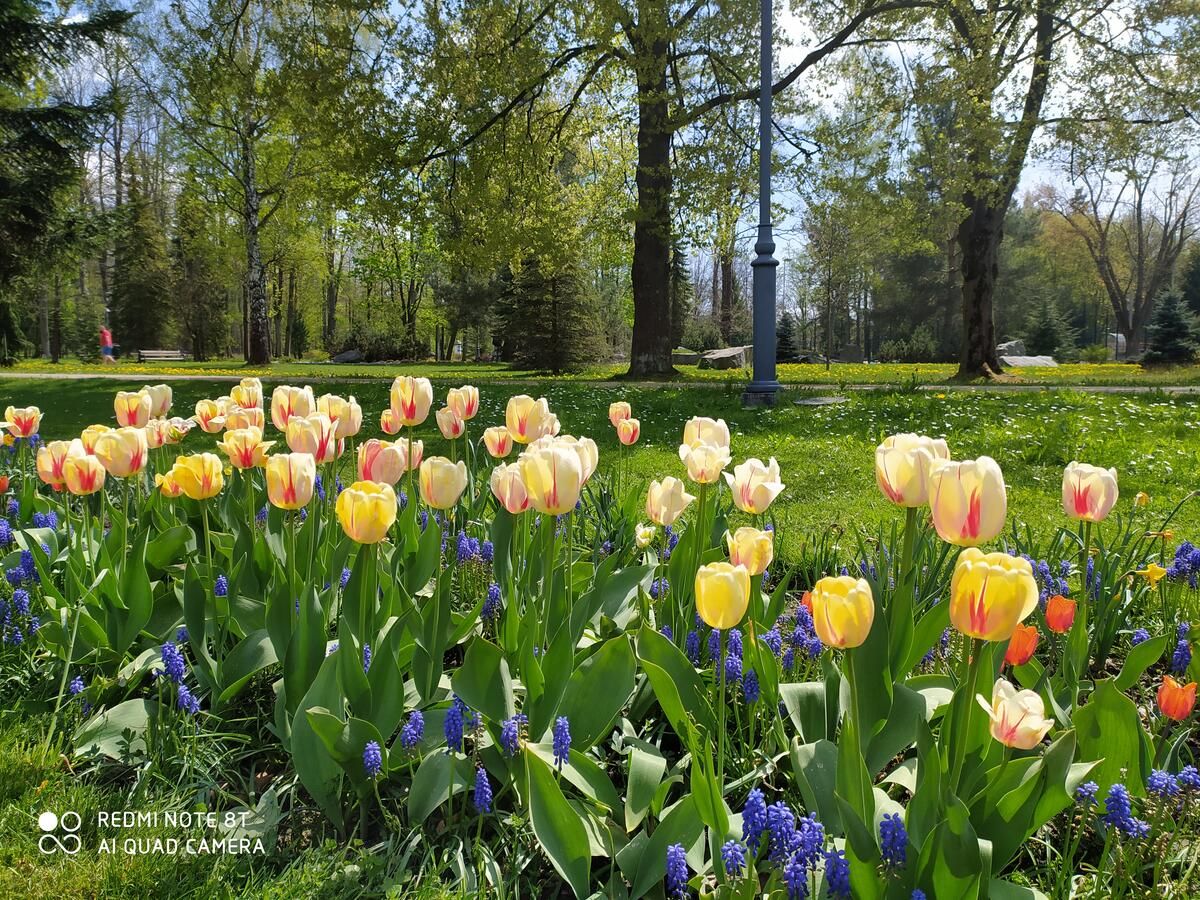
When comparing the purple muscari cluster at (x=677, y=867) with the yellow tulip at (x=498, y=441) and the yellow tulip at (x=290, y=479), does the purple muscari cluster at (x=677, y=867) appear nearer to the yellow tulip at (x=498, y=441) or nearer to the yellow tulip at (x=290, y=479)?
the yellow tulip at (x=290, y=479)

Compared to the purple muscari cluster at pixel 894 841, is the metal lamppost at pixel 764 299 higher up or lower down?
higher up

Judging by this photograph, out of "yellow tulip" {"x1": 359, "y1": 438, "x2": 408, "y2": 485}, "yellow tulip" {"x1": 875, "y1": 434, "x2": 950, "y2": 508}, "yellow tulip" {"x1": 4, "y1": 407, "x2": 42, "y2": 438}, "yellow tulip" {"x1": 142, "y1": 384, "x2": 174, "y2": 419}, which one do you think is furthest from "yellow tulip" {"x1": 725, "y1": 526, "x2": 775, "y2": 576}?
"yellow tulip" {"x1": 4, "y1": 407, "x2": 42, "y2": 438}

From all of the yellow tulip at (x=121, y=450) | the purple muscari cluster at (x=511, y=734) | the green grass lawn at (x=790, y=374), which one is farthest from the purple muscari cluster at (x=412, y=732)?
the green grass lawn at (x=790, y=374)

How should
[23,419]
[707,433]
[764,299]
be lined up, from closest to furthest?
[707,433]
[23,419]
[764,299]

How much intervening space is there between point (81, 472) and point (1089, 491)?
2.48 m

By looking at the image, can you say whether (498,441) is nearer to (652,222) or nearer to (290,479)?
(290,479)

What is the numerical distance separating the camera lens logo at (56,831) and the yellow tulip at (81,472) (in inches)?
33.1

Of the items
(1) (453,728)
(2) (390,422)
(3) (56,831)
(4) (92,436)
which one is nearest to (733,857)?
(1) (453,728)

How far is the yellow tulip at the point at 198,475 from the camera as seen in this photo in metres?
1.96

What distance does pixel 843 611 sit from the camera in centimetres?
109

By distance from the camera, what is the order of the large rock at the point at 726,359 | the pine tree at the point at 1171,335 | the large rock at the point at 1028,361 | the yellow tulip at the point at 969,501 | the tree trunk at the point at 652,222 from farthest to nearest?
the large rock at the point at 1028,361
the large rock at the point at 726,359
the pine tree at the point at 1171,335
the tree trunk at the point at 652,222
the yellow tulip at the point at 969,501

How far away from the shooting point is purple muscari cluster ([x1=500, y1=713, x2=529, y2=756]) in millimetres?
1464

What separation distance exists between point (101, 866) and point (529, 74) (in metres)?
12.1

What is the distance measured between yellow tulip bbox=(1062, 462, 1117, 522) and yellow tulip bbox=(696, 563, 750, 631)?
813 mm
